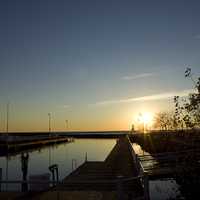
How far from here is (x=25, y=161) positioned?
2189 centimetres

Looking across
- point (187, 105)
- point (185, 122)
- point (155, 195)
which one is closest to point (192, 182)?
point (185, 122)

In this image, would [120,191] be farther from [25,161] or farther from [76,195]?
[25,161]

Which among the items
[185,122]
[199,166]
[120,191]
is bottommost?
[120,191]

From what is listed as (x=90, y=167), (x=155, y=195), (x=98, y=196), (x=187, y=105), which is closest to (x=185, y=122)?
(x=187, y=105)

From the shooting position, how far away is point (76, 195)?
47.3 feet

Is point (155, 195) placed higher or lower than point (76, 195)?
lower

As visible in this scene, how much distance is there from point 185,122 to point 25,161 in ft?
52.9

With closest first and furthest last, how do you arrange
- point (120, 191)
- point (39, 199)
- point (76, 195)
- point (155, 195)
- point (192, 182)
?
point (192, 182) < point (120, 191) < point (39, 199) < point (76, 195) < point (155, 195)

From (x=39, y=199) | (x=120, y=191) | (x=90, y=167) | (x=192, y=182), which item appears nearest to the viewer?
(x=192, y=182)

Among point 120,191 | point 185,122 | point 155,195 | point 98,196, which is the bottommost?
point 155,195

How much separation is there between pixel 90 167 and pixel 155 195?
7923 millimetres

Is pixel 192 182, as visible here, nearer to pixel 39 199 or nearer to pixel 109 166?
pixel 39 199

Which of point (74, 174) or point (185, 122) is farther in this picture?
point (74, 174)

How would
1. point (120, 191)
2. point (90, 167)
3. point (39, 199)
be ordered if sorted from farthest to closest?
point (90, 167)
point (39, 199)
point (120, 191)
